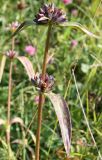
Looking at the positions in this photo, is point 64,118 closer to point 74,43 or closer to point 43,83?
point 43,83

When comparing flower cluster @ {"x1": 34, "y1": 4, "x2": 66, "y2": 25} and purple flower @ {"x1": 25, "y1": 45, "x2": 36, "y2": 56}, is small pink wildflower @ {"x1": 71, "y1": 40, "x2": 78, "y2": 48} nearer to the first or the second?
purple flower @ {"x1": 25, "y1": 45, "x2": 36, "y2": 56}

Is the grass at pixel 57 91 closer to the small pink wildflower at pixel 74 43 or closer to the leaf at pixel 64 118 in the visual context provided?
the small pink wildflower at pixel 74 43

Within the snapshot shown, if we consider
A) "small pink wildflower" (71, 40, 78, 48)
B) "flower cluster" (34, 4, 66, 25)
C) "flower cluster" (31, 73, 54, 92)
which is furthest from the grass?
"flower cluster" (34, 4, 66, 25)

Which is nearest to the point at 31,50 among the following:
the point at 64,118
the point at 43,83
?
the point at 43,83

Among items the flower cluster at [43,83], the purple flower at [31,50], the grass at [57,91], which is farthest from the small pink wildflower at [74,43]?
the flower cluster at [43,83]

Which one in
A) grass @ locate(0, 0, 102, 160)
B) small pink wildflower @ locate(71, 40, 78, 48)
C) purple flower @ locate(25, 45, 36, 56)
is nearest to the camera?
grass @ locate(0, 0, 102, 160)

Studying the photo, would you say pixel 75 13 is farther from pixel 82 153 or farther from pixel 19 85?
pixel 82 153
